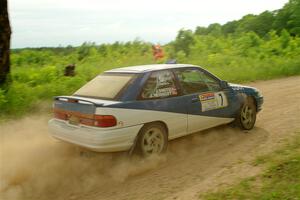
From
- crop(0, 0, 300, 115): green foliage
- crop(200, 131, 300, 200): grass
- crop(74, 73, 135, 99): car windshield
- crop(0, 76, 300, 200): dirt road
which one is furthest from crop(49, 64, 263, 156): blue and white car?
crop(0, 0, 300, 115): green foliage

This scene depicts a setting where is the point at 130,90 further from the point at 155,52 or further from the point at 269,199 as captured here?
the point at 155,52

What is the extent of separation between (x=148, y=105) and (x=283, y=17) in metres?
31.9

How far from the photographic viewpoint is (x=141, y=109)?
564cm

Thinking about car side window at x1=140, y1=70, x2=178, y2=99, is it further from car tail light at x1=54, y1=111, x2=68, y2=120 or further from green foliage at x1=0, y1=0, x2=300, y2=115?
green foliage at x1=0, y1=0, x2=300, y2=115

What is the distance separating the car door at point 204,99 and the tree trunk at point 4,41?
5195 mm

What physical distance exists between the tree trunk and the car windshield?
418cm

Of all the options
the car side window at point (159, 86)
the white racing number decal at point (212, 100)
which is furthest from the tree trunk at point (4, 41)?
the white racing number decal at point (212, 100)

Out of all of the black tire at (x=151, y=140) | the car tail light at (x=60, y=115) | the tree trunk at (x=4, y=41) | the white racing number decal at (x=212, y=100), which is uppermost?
the tree trunk at (x=4, y=41)

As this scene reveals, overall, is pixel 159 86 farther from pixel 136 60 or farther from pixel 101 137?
pixel 136 60

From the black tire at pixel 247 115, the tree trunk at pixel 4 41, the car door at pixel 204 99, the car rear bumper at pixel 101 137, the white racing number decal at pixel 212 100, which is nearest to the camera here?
the car rear bumper at pixel 101 137

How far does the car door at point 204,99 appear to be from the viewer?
6391 mm

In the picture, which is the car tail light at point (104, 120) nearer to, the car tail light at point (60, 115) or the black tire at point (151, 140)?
the black tire at point (151, 140)

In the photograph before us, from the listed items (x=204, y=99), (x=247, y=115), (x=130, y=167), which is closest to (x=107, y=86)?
(x=130, y=167)

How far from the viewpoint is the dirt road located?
5.04 m
